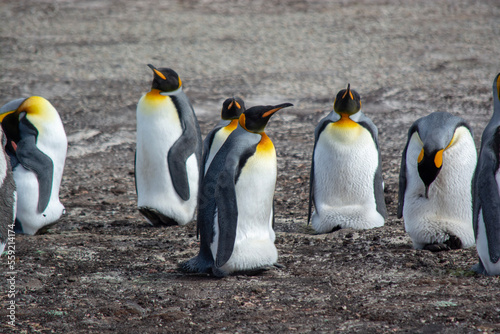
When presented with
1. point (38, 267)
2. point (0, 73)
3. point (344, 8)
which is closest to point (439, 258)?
point (38, 267)

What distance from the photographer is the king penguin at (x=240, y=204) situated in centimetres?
390

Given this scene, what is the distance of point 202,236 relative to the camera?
13.2ft

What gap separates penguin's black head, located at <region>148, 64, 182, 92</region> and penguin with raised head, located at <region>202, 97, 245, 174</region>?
70cm

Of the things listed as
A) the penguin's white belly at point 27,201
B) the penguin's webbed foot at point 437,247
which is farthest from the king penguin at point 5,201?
the penguin's webbed foot at point 437,247

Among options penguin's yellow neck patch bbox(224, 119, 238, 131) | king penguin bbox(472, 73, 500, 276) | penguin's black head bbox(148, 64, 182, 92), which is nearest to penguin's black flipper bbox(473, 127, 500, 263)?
king penguin bbox(472, 73, 500, 276)

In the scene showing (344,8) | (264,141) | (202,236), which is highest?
(344,8)

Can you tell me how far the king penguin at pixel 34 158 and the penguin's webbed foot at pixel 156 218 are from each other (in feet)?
2.31

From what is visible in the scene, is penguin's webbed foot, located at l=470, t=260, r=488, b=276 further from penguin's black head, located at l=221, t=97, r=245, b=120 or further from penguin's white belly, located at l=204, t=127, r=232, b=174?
penguin's black head, located at l=221, t=97, r=245, b=120

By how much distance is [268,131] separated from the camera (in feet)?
27.1

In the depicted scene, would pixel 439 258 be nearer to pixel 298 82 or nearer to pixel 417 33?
pixel 298 82

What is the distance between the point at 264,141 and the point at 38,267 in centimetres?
172

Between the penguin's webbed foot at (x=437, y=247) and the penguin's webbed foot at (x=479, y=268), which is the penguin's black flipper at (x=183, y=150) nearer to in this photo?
the penguin's webbed foot at (x=437, y=247)

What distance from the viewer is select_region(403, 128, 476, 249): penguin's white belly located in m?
4.34

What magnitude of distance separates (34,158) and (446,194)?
3243 millimetres
